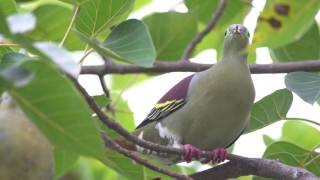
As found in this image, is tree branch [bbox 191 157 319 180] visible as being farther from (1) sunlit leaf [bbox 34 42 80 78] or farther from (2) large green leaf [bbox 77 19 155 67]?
(1) sunlit leaf [bbox 34 42 80 78]

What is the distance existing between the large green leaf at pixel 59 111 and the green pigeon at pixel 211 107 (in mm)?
1167

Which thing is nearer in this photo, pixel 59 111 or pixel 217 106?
pixel 59 111

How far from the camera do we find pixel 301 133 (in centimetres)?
330

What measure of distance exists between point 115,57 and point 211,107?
103 cm

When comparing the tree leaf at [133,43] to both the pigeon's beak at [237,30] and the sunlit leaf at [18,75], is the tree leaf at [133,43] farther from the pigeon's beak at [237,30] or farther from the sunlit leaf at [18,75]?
the pigeon's beak at [237,30]

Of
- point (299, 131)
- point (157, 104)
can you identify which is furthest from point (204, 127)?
point (299, 131)

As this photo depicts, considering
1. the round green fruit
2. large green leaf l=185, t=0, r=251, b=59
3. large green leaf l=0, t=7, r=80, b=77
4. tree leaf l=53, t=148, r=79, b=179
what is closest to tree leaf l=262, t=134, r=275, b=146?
large green leaf l=185, t=0, r=251, b=59

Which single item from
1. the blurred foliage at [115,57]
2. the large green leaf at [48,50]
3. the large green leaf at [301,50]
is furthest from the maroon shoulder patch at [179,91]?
the large green leaf at [48,50]

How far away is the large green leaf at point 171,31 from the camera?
270 centimetres

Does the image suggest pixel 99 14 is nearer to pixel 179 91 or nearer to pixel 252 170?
pixel 252 170

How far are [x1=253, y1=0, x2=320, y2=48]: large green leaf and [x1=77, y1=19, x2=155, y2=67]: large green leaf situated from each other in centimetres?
46

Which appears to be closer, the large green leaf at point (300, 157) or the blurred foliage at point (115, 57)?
the blurred foliage at point (115, 57)

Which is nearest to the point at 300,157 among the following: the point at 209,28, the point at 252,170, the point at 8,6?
the point at 252,170

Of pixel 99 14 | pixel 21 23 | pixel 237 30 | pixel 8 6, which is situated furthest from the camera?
pixel 237 30
